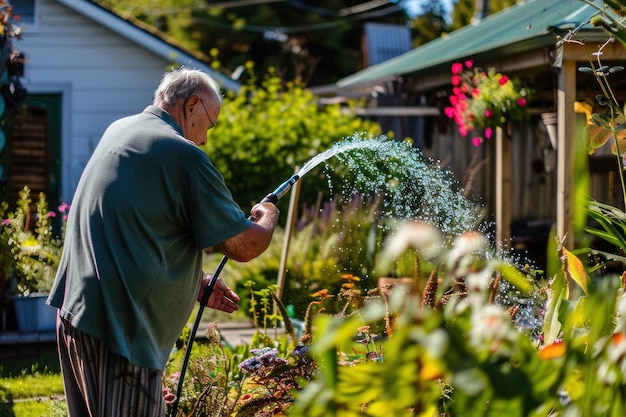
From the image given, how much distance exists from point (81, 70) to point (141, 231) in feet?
34.3

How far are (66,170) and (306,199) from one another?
4.10 metres

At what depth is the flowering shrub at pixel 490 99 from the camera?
8.15 metres

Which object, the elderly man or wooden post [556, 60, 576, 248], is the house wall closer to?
wooden post [556, 60, 576, 248]

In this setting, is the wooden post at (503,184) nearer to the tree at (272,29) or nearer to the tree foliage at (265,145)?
the tree foliage at (265,145)

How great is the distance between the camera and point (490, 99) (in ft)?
26.7

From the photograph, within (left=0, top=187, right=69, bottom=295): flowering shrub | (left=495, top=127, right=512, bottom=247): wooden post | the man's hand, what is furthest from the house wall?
the man's hand

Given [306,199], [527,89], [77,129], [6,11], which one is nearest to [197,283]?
[6,11]

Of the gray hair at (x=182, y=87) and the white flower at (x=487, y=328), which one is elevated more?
the gray hair at (x=182, y=87)

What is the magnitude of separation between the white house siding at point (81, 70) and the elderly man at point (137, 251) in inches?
394

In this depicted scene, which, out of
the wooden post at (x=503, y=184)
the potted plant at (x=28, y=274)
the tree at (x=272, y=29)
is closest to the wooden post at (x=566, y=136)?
the wooden post at (x=503, y=184)

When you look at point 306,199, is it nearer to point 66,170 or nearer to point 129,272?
point 66,170

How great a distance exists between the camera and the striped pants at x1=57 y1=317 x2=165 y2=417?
10.4ft

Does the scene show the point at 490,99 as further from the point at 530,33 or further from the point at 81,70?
the point at 81,70

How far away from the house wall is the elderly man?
9997 mm
